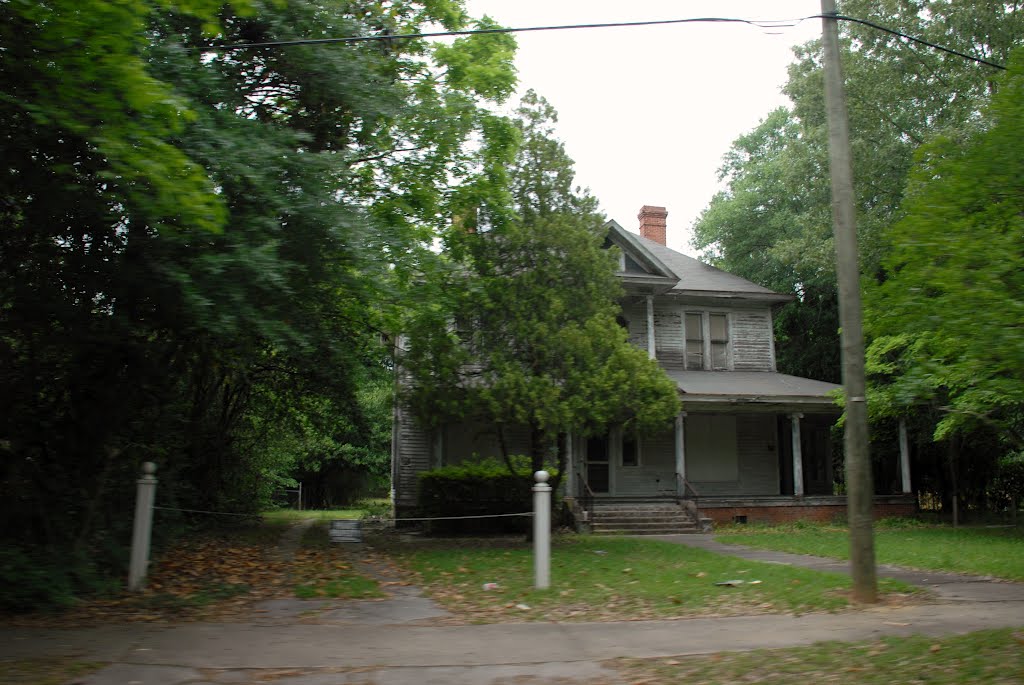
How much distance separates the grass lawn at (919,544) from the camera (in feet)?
38.2

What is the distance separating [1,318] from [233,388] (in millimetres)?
10086

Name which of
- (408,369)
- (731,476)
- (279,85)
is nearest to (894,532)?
(731,476)

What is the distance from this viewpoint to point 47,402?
896 cm

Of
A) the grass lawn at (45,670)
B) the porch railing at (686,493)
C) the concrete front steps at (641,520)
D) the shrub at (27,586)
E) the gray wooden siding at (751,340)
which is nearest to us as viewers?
the grass lawn at (45,670)

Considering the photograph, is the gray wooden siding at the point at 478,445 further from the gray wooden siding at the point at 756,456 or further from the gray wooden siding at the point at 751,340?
the gray wooden siding at the point at 751,340

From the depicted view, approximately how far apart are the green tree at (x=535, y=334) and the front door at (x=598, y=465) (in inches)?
288

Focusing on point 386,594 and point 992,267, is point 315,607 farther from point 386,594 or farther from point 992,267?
point 992,267

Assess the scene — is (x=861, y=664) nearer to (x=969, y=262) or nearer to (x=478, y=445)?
(x=969, y=262)

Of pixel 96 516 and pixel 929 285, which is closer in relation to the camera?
pixel 929 285

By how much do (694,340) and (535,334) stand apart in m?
10.8

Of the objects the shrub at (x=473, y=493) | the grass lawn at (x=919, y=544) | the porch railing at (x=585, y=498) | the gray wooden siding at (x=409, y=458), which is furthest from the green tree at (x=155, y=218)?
the porch railing at (x=585, y=498)

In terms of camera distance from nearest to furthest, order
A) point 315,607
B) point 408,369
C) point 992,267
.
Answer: point 992,267 < point 315,607 < point 408,369

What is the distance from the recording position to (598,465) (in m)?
21.9

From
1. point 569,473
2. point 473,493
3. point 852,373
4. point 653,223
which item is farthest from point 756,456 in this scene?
point 852,373
